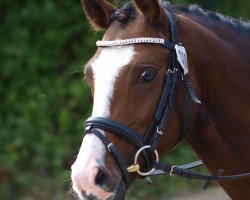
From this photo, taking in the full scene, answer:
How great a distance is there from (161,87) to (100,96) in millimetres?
348

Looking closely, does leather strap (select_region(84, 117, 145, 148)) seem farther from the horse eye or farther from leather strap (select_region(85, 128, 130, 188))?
the horse eye

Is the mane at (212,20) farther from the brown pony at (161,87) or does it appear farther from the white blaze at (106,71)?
the white blaze at (106,71)

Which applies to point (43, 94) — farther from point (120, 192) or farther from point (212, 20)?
point (120, 192)

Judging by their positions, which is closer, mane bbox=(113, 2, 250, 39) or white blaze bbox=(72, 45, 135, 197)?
white blaze bbox=(72, 45, 135, 197)

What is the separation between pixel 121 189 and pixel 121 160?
151mm

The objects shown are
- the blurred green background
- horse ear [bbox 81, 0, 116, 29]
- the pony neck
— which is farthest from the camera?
the blurred green background

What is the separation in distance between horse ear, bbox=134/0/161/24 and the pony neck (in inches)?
6.7

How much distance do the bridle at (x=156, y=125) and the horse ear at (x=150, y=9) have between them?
0.09 metres

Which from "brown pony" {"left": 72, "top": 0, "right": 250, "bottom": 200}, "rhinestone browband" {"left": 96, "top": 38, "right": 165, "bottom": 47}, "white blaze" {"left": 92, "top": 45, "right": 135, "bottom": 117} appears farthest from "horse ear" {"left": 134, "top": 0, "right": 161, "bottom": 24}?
"white blaze" {"left": 92, "top": 45, "right": 135, "bottom": 117}

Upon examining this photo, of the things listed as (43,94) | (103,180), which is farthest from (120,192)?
(43,94)

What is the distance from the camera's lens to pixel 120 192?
11.6ft

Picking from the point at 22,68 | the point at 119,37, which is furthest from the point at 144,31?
the point at 22,68

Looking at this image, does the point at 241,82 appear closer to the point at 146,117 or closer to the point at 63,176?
the point at 146,117

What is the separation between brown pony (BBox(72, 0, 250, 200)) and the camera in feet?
11.5
